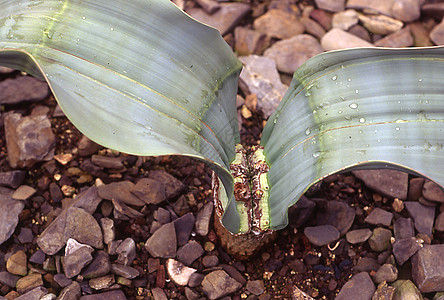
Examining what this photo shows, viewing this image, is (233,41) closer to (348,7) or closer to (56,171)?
(348,7)

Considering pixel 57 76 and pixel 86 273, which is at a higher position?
pixel 57 76

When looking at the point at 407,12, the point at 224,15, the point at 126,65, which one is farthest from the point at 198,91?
the point at 407,12

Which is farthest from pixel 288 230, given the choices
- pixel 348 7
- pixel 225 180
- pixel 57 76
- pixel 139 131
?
pixel 348 7

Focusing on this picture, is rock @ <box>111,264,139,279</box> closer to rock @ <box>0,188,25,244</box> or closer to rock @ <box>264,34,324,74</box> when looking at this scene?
rock @ <box>0,188,25,244</box>

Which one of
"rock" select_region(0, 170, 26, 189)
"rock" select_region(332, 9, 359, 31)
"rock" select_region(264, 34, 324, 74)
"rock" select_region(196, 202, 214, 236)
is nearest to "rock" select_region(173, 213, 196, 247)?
"rock" select_region(196, 202, 214, 236)

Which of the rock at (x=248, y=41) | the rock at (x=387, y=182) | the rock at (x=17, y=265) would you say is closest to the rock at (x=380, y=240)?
the rock at (x=387, y=182)

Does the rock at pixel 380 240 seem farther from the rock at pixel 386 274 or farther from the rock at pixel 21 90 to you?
the rock at pixel 21 90
